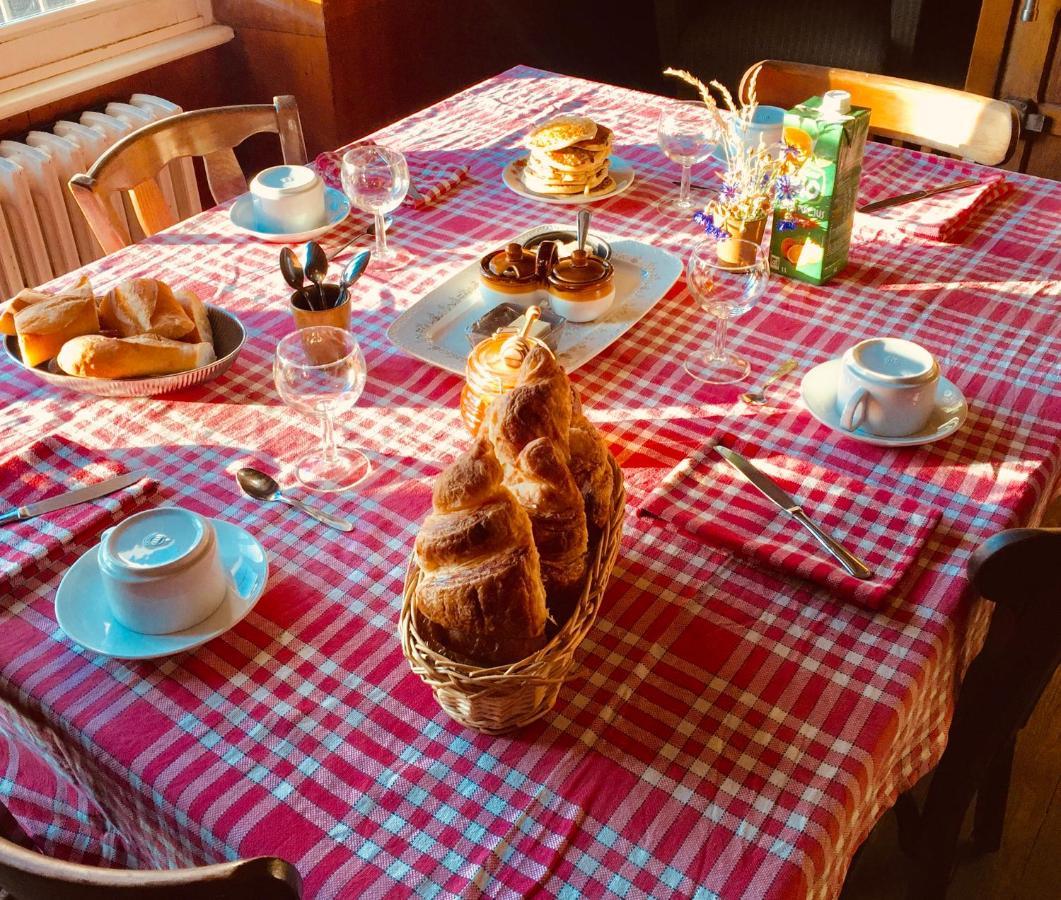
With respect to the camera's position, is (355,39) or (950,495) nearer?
(950,495)

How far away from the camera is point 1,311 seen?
52.9 inches

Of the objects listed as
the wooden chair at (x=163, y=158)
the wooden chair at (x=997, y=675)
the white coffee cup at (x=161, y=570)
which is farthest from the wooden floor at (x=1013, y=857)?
the wooden chair at (x=163, y=158)

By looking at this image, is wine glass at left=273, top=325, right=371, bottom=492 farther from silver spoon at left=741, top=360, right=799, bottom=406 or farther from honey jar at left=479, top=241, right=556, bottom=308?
Answer: silver spoon at left=741, top=360, right=799, bottom=406

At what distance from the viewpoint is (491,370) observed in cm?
114

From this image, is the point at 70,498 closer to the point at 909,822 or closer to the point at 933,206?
the point at 909,822

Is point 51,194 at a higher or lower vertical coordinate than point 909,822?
higher

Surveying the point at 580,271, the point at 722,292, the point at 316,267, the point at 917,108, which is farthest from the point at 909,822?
the point at 917,108

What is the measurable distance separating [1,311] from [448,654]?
0.88 m

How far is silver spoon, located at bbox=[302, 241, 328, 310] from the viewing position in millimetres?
1350

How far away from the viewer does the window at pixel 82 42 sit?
240 centimetres

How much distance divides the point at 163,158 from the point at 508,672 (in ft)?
4.76

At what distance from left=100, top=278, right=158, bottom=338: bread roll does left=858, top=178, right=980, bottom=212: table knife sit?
1.11m

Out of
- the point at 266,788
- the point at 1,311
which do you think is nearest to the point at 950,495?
the point at 266,788

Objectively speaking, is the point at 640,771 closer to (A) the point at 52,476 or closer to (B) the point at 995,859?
(A) the point at 52,476
